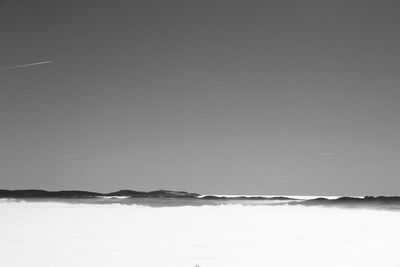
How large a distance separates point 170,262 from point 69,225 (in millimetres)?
10705

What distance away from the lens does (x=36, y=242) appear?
15.5 meters

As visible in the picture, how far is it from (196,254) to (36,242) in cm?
535

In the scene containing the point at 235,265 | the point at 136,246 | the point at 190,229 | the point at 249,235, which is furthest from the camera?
the point at 190,229

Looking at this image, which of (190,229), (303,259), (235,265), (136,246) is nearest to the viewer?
(235,265)

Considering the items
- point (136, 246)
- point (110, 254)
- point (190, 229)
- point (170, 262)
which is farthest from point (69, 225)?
point (170, 262)

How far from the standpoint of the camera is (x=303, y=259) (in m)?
12.9

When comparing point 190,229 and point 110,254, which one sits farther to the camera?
point 190,229

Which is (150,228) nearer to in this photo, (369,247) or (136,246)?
(136,246)

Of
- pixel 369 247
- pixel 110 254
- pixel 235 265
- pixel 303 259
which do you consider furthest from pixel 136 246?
pixel 369 247

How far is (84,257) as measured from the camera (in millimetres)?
12703

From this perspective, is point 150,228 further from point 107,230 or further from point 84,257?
point 84,257

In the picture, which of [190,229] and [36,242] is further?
[190,229]

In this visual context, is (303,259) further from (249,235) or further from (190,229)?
(190,229)

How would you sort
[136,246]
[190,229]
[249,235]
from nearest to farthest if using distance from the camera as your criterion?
[136,246], [249,235], [190,229]
